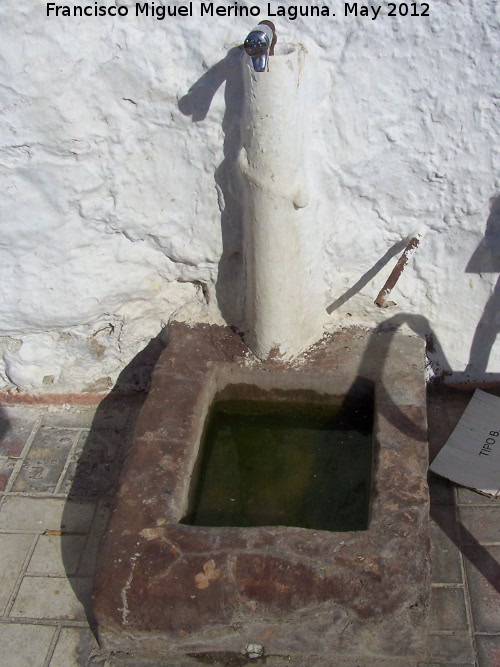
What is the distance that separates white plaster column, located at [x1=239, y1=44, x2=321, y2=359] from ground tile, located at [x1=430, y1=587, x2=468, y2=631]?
52.8 inches

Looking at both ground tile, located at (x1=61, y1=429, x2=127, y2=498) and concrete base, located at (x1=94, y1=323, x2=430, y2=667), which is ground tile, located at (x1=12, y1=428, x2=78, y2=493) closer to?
ground tile, located at (x1=61, y1=429, x2=127, y2=498)

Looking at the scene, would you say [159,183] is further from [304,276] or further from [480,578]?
[480,578]

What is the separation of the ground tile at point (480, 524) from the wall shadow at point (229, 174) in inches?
59.4

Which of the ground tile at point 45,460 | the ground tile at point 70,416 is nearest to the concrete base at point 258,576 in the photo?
the ground tile at point 45,460

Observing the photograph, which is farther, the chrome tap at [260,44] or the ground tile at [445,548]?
the ground tile at [445,548]

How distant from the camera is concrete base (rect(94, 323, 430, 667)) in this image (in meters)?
2.54

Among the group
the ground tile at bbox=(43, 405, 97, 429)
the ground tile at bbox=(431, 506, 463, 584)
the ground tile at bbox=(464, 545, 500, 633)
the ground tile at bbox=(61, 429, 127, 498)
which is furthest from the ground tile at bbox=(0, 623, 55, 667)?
the ground tile at bbox=(464, 545, 500, 633)

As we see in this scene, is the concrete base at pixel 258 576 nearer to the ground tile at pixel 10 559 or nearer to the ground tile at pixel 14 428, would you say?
the ground tile at pixel 10 559

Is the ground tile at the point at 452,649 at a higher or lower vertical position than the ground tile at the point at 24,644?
higher

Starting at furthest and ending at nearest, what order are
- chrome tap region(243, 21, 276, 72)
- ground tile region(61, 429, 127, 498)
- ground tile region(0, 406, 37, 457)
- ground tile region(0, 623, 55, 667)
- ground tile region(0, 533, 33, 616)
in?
ground tile region(0, 406, 37, 457) → ground tile region(61, 429, 127, 498) → ground tile region(0, 533, 33, 616) → ground tile region(0, 623, 55, 667) → chrome tap region(243, 21, 276, 72)

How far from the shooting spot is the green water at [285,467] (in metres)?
3.19

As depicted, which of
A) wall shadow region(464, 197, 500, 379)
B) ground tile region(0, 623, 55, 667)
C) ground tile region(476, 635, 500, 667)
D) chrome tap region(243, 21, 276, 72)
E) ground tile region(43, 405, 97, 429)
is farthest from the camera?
ground tile region(43, 405, 97, 429)

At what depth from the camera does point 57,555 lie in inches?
129

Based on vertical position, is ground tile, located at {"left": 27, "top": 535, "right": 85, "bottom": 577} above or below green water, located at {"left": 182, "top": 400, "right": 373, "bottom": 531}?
below
